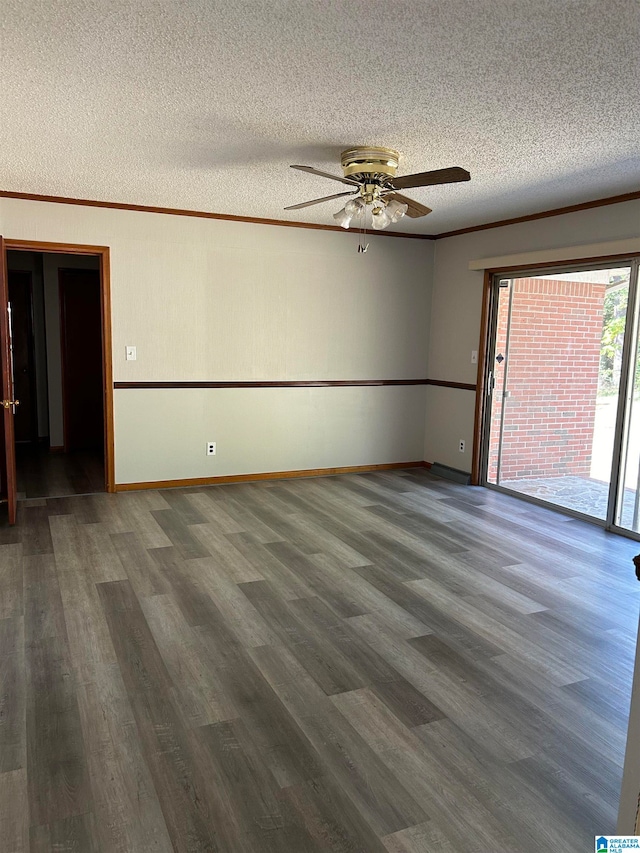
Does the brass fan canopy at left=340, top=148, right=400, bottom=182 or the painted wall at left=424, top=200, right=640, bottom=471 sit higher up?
the brass fan canopy at left=340, top=148, right=400, bottom=182

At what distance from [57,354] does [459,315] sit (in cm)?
439

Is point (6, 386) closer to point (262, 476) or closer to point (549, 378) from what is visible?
point (262, 476)

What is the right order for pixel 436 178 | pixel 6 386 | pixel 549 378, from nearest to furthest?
pixel 436 178, pixel 6 386, pixel 549 378

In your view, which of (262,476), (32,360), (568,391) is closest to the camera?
(568,391)

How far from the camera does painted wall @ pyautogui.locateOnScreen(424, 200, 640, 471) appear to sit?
5238 millimetres

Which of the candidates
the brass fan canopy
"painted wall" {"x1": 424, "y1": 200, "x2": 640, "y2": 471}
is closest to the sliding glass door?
"painted wall" {"x1": 424, "y1": 200, "x2": 640, "y2": 471}

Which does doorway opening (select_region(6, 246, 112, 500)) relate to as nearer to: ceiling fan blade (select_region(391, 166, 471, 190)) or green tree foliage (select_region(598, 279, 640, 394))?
ceiling fan blade (select_region(391, 166, 471, 190))

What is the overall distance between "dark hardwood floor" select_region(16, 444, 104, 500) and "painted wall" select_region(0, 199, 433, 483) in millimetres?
453

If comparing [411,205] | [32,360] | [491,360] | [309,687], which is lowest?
[309,687]

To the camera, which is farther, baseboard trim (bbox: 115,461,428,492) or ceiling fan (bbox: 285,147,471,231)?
baseboard trim (bbox: 115,461,428,492)

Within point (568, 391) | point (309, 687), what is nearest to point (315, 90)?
point (309, 687)

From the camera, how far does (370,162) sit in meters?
3.50

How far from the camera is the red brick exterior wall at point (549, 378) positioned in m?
4.88

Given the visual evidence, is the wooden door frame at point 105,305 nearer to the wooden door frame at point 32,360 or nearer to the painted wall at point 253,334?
the painted wall at point 253,334
